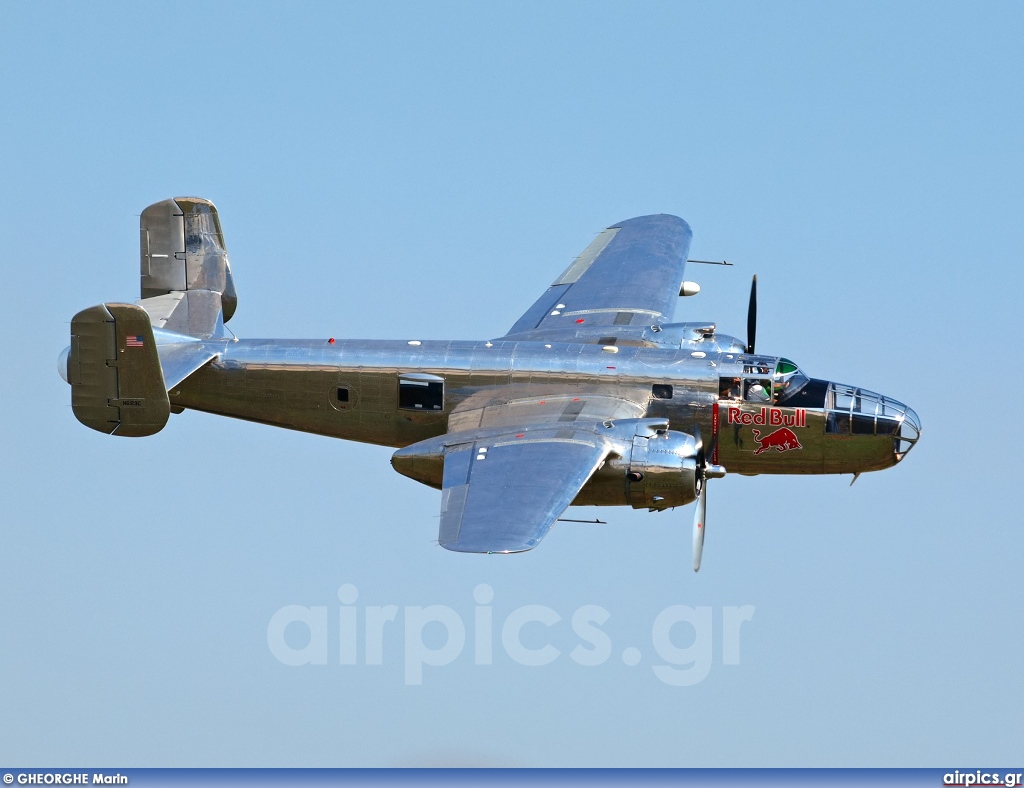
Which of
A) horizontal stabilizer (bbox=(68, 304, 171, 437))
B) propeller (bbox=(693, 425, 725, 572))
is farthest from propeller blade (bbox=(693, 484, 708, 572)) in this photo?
horizontal stabilizer (bbox=(68, 304, 171, 437))

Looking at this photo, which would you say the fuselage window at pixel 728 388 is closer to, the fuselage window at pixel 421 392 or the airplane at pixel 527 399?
the airplane at pixel 527 399

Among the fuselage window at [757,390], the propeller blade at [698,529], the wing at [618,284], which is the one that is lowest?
the propeller blade at [698,529]

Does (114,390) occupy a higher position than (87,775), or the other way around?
(114,390)

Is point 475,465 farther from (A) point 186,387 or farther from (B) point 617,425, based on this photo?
(A) point 186,387

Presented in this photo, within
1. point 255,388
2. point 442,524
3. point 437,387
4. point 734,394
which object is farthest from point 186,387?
point 734,394

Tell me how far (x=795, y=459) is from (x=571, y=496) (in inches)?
239

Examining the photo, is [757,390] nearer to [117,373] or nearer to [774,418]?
[774,418]

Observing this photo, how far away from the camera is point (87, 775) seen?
111 ft

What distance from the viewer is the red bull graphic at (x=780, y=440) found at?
39.3 meters

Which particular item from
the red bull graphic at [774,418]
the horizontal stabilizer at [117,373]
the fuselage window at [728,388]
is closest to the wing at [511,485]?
the fuselage window at [728,388]

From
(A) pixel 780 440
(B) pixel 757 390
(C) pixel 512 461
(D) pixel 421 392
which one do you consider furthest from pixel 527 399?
(A) pixel 780 440

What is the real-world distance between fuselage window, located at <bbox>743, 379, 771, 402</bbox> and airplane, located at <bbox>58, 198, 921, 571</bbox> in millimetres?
38

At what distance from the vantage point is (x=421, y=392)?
39875 mm

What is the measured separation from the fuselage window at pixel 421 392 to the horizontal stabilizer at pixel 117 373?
14.7 ft
